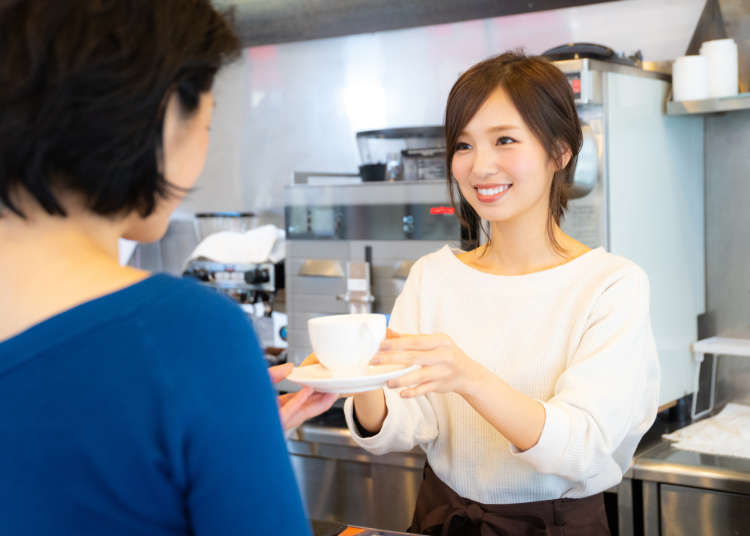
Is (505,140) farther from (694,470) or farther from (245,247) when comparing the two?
(245,247)

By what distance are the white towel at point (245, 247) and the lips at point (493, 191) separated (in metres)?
1.56

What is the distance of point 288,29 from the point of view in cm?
A: 297

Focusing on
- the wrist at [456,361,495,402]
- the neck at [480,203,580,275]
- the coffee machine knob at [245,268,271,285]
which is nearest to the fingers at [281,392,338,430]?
the wrist at [456,361,495,402]

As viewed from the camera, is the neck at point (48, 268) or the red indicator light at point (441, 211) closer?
the neck at point (48, 268)

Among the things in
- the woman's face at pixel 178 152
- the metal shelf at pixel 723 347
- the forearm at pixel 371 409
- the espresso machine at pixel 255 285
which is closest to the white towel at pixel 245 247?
the espresso machine at pixel 255 285

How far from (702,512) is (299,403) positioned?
48.9 inches

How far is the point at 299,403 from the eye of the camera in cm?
96

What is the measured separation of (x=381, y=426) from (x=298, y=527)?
80 centimetres

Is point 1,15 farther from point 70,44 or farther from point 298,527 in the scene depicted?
point 298,527

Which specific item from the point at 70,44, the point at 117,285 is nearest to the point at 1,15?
the point at 70,44

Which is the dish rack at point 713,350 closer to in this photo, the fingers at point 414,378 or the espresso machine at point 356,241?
the espresso machine at point 356,241

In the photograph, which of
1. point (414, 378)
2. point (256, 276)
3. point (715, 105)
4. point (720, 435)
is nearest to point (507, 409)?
point (414, 378)

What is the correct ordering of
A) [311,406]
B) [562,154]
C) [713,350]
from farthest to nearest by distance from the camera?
[713,350] < [562,154] < [311,406]

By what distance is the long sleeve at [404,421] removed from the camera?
52.3 inches
